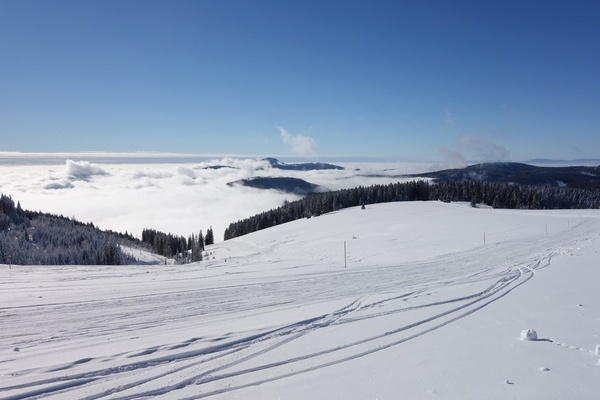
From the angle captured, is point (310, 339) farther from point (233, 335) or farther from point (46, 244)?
point (46, 244)

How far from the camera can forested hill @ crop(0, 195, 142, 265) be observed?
44781mm

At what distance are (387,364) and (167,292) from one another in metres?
8.45

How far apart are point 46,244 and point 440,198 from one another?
86.6 meters

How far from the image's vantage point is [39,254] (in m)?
47.0

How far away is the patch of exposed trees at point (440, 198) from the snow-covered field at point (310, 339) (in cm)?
7664

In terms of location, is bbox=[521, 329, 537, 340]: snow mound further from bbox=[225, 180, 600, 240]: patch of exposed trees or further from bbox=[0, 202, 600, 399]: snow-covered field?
bbox=[225, 180, 600, 240]: patch of exposed trees

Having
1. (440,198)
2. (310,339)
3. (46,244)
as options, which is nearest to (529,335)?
(310,339)

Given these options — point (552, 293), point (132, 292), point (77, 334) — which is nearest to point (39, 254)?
point (132, 292)

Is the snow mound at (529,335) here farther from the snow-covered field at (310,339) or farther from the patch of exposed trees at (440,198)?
the patch of exposed trees at (440,198)

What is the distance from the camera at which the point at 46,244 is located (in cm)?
5816

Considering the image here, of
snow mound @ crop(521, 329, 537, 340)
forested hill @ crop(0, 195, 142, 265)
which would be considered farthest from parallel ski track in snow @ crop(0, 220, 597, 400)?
forested hill @ crop(0, 195, 142, 265)

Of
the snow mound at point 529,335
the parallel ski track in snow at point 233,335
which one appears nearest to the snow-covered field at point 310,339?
the parallel ski track in snow at point 233,335

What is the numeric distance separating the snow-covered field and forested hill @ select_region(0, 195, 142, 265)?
33936 mm

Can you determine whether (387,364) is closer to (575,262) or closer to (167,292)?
(167,292)
